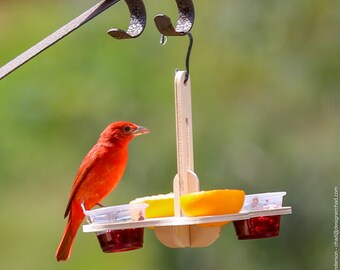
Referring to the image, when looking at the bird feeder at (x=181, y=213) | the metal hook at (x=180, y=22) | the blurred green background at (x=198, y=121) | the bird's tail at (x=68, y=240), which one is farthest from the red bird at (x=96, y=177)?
the blurred green background at (x=198, y=121)

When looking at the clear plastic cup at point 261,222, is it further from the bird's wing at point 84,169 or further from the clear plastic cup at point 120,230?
the bird's wing at point 84,169

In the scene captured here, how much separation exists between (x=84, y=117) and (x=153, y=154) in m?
0.42

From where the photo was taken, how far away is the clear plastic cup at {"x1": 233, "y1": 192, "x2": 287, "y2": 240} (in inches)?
85.3

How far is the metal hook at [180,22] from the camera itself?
2.09 m

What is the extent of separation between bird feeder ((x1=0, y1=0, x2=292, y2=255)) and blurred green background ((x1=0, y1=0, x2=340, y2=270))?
2.87 meters

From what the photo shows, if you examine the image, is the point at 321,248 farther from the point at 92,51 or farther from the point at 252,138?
the point at 92,51

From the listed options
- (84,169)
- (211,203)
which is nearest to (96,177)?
(84,169)

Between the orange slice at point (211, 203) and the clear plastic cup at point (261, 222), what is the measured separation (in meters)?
0.08

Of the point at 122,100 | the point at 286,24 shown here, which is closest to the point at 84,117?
the point at 122,100

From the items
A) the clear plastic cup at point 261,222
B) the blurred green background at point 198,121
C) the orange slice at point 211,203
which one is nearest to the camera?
the orange slice at point 211,203

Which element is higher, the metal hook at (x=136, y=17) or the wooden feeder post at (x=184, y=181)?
the metal hook at (x=136, y=17)

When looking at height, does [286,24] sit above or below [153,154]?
above

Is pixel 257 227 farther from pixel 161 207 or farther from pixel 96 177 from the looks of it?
pixel 96 177

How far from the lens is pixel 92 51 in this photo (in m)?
5.47
